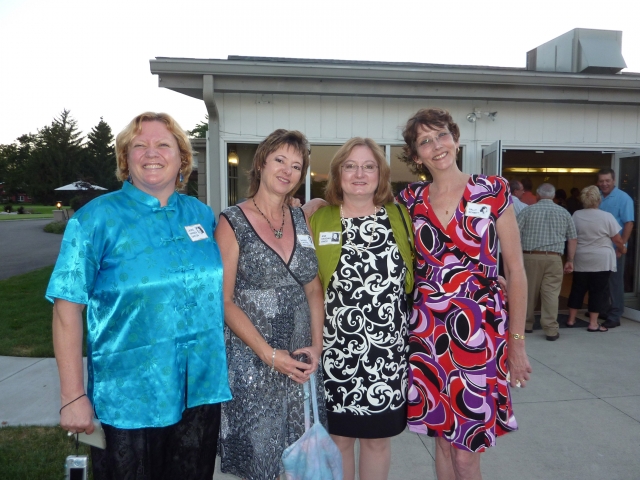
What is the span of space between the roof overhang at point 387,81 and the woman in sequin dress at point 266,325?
3.67m

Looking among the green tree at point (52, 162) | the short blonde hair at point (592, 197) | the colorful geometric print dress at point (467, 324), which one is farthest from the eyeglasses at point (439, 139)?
the green tree at point (52, 162)

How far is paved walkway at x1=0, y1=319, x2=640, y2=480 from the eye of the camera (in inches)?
114

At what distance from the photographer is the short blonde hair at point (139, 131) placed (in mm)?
1743

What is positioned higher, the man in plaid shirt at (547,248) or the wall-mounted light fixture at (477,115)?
the wall-mounted light fixture at (477,115)

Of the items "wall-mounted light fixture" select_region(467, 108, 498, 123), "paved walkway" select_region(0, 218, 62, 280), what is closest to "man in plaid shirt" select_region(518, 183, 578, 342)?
"wall-mounted light fixture" select_region(467, 108, 498, 123)

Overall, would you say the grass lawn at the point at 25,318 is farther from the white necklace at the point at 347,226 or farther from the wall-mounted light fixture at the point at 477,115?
the wall-mounted light fixture at the point at 477,115

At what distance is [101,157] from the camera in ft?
188

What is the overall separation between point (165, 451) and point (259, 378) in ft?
1.47

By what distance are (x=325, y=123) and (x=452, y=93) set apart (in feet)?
5.53

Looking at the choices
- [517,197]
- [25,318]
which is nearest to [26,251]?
[25,318]

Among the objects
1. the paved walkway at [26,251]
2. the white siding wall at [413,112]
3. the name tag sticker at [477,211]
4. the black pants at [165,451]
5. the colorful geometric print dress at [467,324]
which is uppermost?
the white siding wall at [413,112]

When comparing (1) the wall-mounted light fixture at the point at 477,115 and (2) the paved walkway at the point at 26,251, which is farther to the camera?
(2) the paved walkway at the point at 26,251

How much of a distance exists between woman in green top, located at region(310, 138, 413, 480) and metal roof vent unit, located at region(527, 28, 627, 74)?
23.2ft

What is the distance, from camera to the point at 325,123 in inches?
239
